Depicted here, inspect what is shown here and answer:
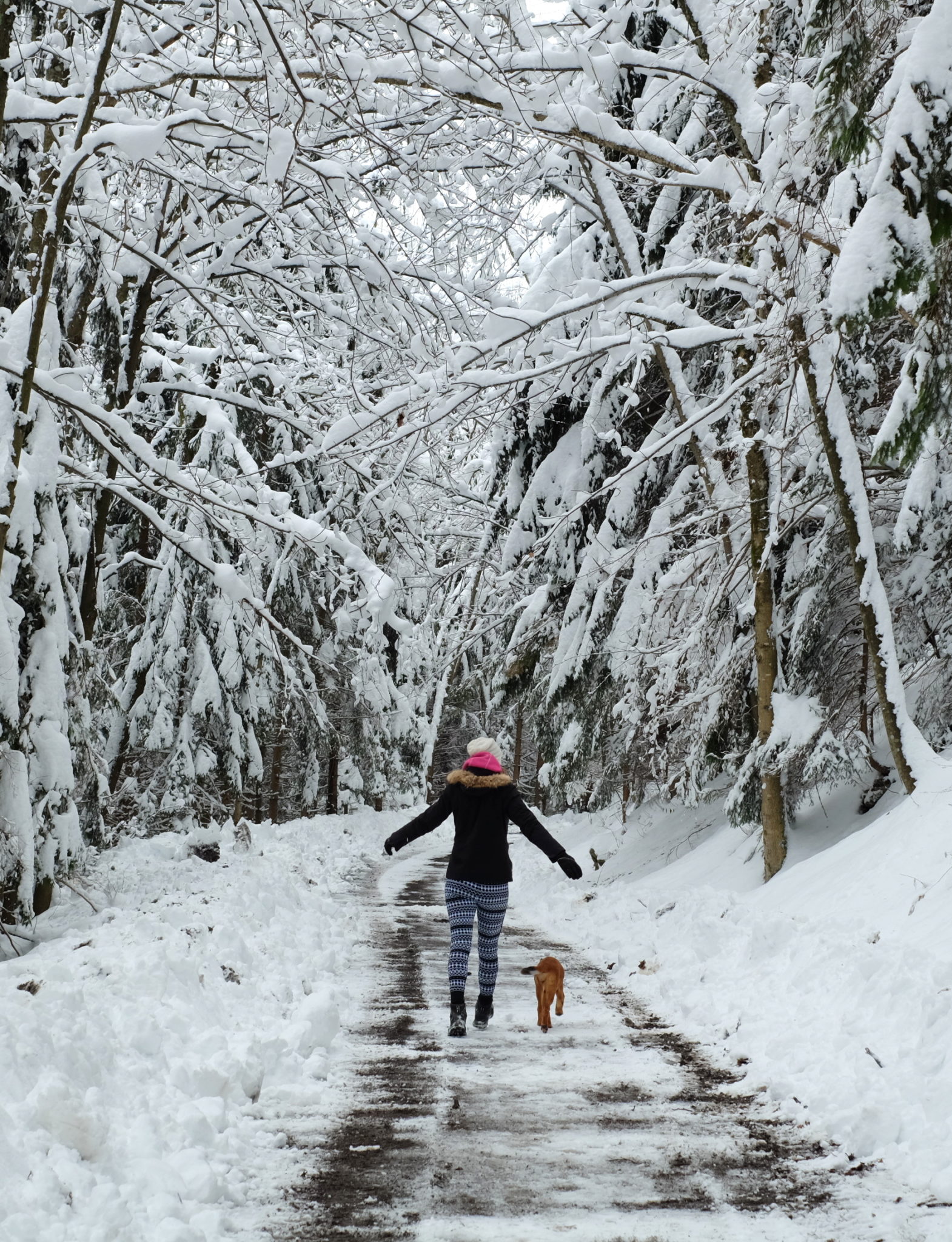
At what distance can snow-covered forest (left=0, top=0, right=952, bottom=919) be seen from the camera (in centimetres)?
599

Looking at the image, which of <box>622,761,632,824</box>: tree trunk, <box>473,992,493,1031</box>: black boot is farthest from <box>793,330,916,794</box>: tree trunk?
<box>622,761,632,824</box>: tree trunk

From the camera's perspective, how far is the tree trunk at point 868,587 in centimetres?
796

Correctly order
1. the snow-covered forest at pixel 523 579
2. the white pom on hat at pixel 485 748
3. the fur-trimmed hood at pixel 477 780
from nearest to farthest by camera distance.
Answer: the snow-covered forest at pixel 523 579, the fur-trimmed hood at pixel 477 780, the white pom on hat at pixel 485 748

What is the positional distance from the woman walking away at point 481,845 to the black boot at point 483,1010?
5 cm

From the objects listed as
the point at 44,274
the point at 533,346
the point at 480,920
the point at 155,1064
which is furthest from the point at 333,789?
the point at 155,1064

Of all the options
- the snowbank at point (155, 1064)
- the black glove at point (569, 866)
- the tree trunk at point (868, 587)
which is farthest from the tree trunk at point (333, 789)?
the black glove at point (569, 866)

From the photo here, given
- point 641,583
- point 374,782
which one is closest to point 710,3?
point 641,583

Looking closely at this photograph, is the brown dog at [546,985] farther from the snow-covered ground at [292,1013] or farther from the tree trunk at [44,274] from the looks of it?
the tree trunk at [44,274]

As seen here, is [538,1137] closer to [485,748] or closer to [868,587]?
[485,748]

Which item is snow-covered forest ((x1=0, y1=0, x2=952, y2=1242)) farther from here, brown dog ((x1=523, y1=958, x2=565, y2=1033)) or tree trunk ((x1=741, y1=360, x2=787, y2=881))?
brown dog ((x1=523, y1=958, x2=565, y2=1033))

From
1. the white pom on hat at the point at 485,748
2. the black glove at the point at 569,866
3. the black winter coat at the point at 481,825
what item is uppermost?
the white pom on hat at the point at 485,748

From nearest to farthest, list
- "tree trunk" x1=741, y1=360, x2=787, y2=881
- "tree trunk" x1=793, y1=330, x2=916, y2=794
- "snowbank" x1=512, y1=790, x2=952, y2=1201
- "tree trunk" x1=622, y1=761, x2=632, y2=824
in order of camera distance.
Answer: "snowbank" x1=512, y1=790, x2=952, y2=1201 < "tree trunk" x1=793, y1=330, x2=916, y2=794 < "tree trunk" x1=741, y1=360, x2=787, y2=881 < "tree trunk" x1=622, y1=761, x2=632, y2=824

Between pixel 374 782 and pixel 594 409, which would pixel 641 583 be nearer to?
pixel 594 409

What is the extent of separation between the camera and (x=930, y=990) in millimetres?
4930
